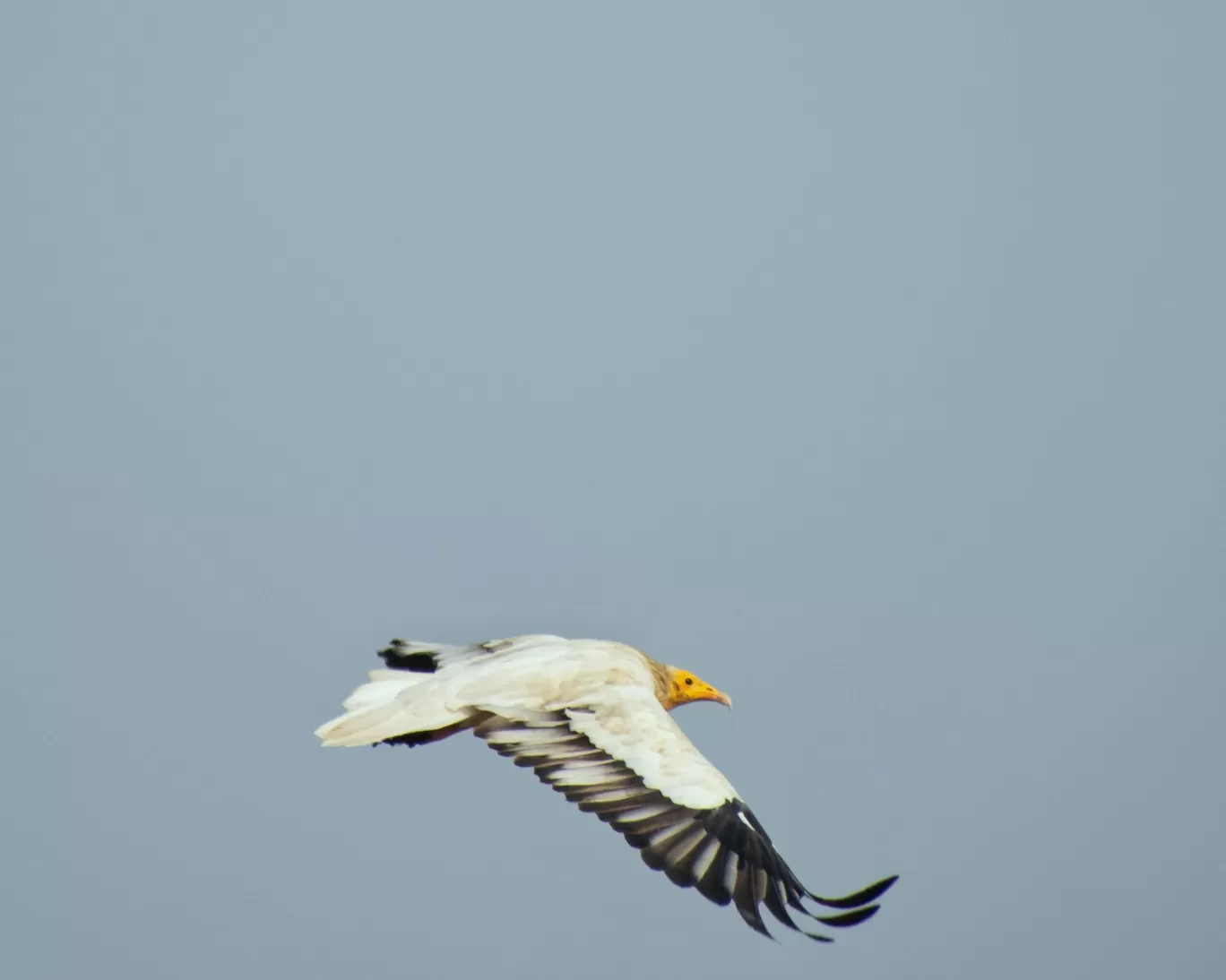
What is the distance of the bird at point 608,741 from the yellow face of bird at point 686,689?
0.25 metres

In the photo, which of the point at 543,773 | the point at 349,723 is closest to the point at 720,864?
the point at 543,773

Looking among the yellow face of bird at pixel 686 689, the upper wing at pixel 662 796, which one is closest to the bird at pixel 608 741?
the upper wing at pixel 662 796

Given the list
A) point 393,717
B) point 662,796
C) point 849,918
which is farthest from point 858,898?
point 393,717

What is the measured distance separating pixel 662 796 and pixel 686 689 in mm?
1471

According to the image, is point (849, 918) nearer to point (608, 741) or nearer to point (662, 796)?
point (662, 796)

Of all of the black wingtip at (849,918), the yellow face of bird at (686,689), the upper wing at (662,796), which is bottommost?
the black wingtip at (849,918)

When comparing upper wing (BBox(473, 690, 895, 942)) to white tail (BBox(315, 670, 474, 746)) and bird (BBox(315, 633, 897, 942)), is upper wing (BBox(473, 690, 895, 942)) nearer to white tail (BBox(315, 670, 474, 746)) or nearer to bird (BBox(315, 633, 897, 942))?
bird (BBox(315, 633, 897, 942))

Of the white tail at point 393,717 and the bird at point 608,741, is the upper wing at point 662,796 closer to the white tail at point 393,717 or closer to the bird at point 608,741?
the bird at point 608,741

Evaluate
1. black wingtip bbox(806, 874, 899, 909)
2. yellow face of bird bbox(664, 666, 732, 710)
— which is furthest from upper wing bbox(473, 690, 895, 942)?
yellow face of bird bbox(664, 666, 732, 710)

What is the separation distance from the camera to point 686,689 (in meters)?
5.89

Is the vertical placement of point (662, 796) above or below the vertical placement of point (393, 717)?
below

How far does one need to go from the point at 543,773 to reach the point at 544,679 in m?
0.39

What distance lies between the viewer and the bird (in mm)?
4250

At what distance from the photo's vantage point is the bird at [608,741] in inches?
167
